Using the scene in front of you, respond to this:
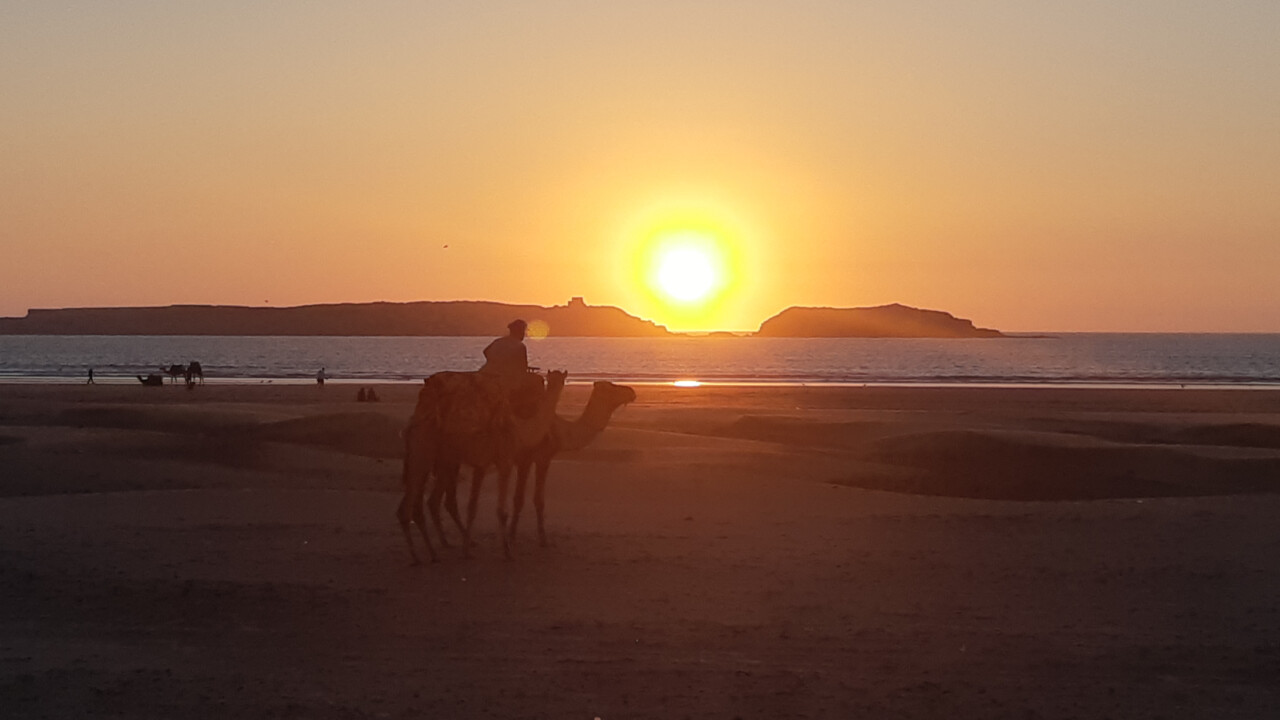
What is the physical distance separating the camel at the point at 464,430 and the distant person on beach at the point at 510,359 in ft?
0.36

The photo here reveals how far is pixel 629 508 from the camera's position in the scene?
655 inches

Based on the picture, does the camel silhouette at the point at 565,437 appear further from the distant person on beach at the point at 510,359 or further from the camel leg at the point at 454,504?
the distant person on beach at the point at 510,359

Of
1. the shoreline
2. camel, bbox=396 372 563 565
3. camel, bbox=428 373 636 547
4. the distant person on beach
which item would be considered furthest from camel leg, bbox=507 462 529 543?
the shoreline

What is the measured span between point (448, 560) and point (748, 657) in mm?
4481

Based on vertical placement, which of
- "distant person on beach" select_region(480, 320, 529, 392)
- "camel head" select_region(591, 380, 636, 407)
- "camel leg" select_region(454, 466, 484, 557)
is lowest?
"camel leg" select_region(454, 466, 484, 557)

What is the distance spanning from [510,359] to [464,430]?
0.88 metres

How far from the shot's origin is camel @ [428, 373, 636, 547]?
40.3ft

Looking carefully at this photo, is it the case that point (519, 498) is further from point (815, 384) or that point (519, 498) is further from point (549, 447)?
point (815, 384)

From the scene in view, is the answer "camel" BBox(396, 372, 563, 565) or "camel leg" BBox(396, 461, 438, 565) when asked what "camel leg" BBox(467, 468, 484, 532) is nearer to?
"camel" BBox(396, 372, 563, 565)

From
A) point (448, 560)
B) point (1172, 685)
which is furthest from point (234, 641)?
point (1172, 685)

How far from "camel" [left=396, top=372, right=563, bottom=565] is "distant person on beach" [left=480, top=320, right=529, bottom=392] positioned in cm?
11

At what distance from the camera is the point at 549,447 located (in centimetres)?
1234

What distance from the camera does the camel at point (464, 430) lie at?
11.5 m

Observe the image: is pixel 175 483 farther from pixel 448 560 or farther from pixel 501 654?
pixel 501 654
